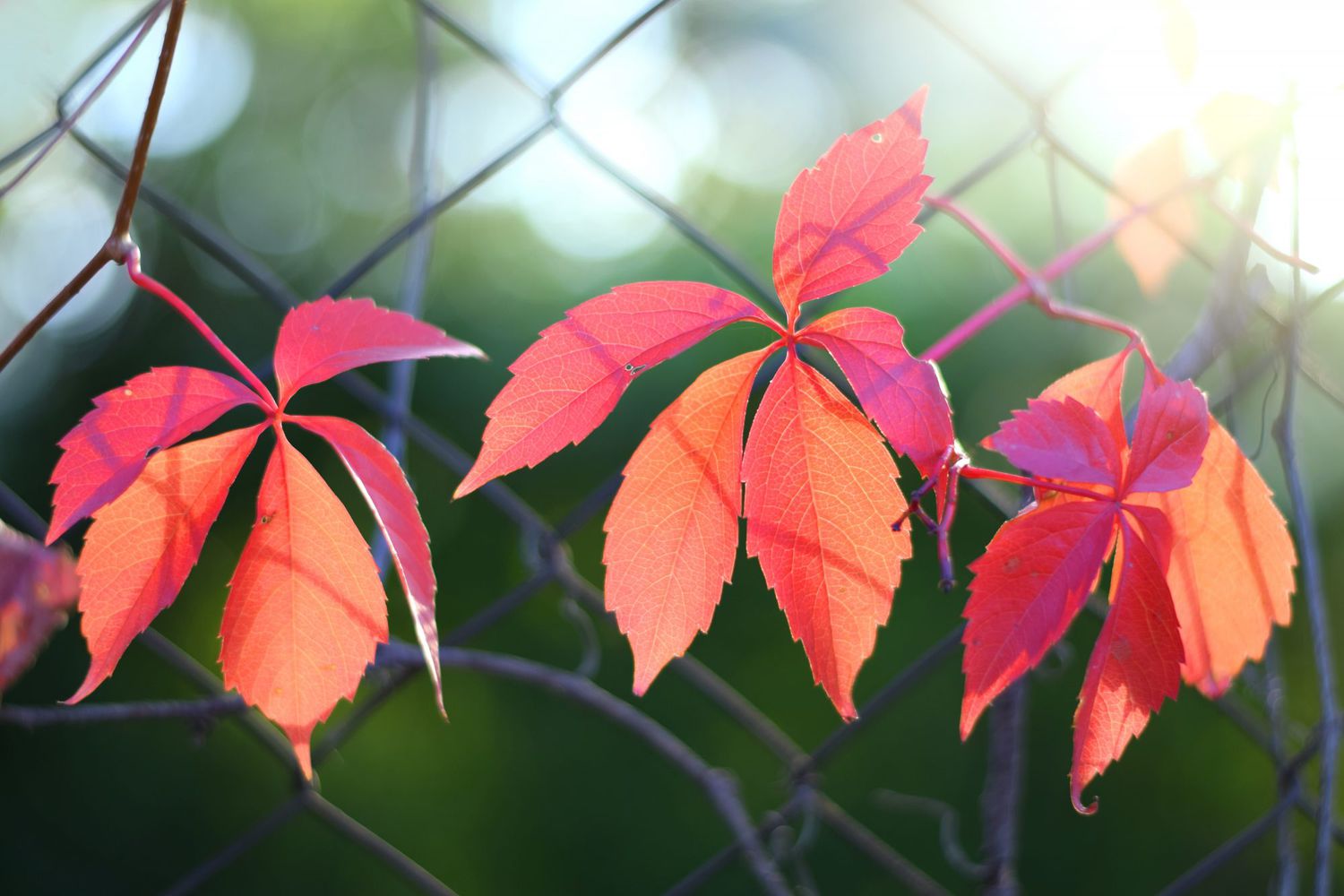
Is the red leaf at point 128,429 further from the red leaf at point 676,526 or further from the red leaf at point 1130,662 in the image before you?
the red leaf at point 1130,662

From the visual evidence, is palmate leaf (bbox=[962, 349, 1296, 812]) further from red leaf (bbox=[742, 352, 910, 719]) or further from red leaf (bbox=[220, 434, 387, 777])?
red leaf (bbox=[220, 434, 387, 777])

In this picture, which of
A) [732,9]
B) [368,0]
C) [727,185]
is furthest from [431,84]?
[732,9]

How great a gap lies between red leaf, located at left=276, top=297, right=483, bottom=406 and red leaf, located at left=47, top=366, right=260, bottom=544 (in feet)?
0.07

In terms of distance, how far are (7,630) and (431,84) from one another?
57cm

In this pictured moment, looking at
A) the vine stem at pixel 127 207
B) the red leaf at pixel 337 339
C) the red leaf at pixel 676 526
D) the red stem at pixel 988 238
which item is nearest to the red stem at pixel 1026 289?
the red stem at pixel 988 238

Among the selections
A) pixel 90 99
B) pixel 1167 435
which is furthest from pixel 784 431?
pixel 90 99

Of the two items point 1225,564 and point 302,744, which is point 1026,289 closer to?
point 1225,564

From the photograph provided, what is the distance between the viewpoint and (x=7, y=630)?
1.68 feet

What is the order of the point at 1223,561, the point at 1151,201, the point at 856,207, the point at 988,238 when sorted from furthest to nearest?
the point at 1151,201 → the point at 988,238 → the point at 1223,561 → the point at 856,207

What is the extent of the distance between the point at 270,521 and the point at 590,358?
0.16 meters

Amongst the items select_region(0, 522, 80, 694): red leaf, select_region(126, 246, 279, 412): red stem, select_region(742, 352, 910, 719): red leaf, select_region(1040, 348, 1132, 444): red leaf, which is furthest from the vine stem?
select_region(1040, 348, 1132, 444): red leaf

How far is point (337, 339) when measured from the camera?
0.39 m

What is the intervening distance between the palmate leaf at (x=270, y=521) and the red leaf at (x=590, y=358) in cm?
4

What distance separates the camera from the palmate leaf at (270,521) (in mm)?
377
